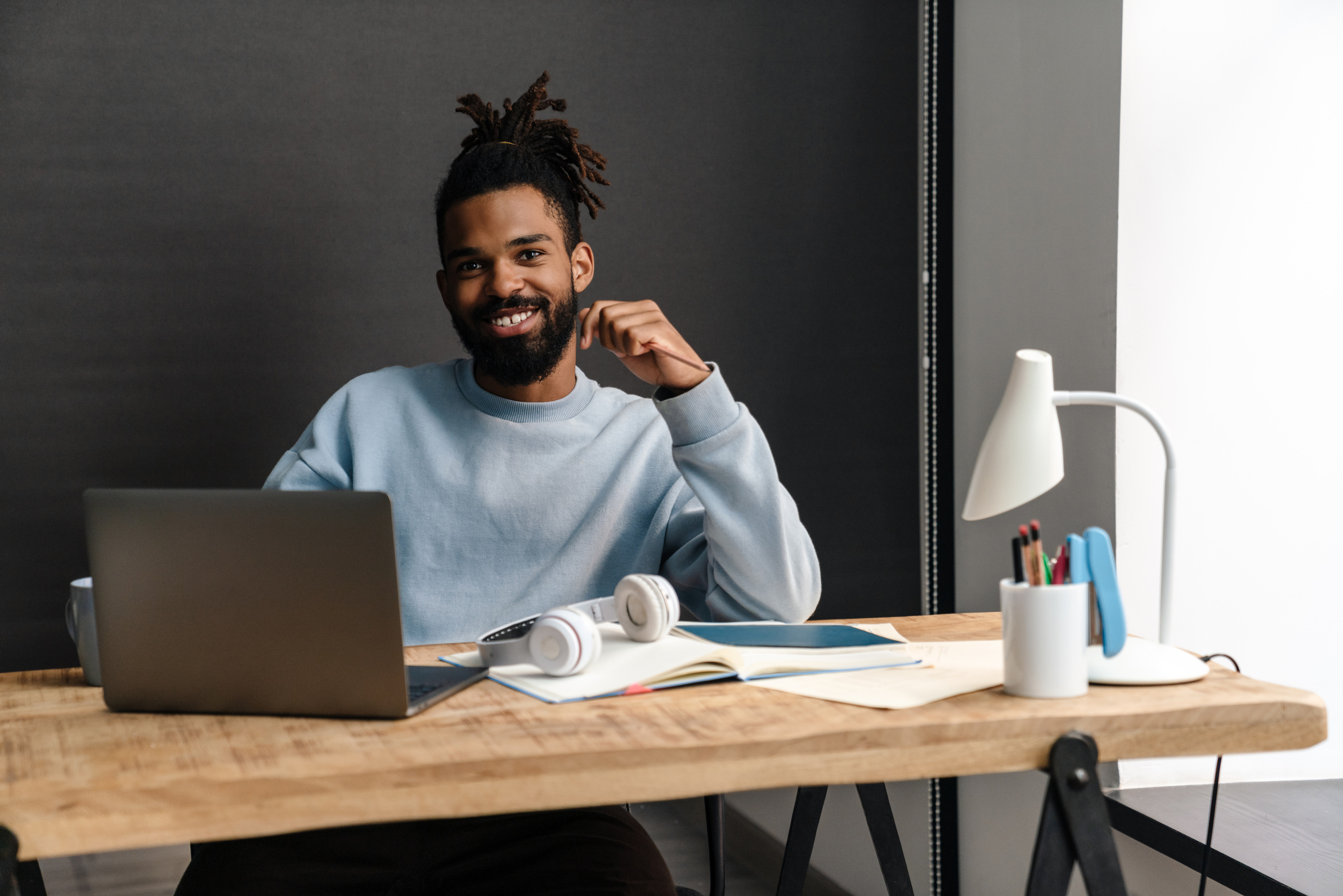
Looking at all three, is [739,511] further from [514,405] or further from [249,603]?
[249,603]

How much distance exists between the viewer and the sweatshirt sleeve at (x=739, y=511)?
1.21m

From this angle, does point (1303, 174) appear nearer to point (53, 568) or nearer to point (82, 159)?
point (82, 159)

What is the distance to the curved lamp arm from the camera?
0.92m

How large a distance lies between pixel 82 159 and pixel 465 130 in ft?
2.08

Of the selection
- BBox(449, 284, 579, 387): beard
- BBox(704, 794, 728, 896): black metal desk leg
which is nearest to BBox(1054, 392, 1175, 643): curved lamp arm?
BBox(704, 794, 728, 896): black metal desk leg

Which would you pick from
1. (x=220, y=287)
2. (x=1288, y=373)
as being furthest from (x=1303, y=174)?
(x=220, y=287)

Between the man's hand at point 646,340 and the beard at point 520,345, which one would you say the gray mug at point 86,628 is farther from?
the beard at point 520,345

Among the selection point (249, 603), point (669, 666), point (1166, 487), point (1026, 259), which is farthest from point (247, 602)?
point (1026, 259)

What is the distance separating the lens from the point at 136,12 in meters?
1.67

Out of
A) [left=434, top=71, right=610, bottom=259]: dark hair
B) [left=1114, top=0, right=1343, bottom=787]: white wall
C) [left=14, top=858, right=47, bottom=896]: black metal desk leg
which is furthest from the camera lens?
[left=434, top=71, right=610, bottom=259]: dark hair

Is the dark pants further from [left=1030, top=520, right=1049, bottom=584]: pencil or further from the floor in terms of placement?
the floor

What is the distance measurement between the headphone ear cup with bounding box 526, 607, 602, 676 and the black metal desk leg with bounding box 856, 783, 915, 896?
22.8 inches

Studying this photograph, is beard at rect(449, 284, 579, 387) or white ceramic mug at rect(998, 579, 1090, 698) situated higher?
beard at rect(449, 284, 579, 387)

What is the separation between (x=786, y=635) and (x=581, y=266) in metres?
0.93
